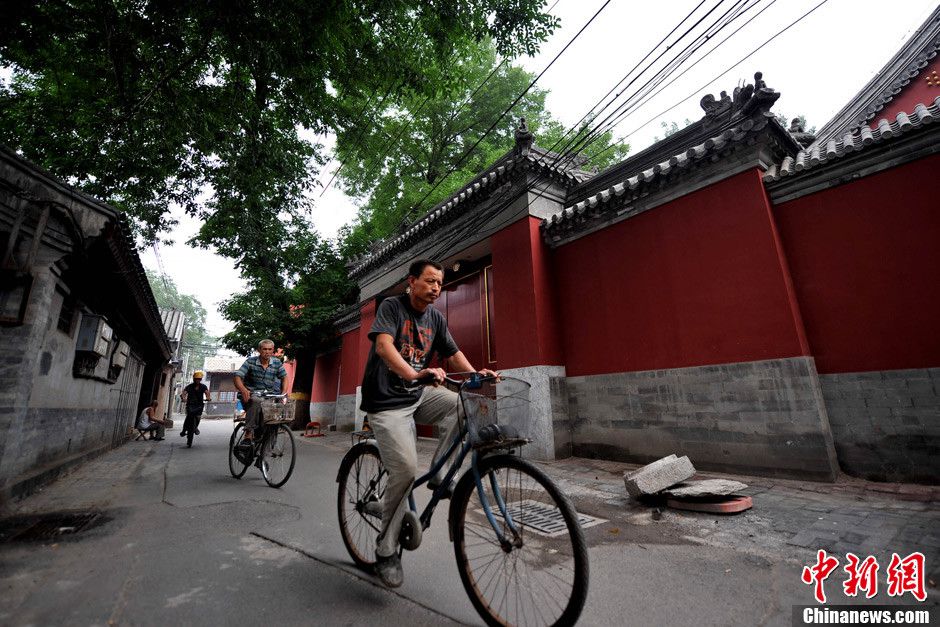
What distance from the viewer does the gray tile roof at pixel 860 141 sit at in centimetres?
442

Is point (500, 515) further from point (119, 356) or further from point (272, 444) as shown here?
point (119, 356)

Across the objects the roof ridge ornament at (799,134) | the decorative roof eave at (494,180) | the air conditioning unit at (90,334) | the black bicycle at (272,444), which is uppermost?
the decorative roof eave at (494,180)

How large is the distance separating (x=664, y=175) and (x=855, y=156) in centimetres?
211

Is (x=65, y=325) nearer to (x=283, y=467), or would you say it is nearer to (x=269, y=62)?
(x=283, y=467)

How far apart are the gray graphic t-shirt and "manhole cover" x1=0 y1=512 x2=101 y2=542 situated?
9.60ft

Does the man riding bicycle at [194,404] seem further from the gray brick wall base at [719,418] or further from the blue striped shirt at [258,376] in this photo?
the gray brick wall base at [719,418]

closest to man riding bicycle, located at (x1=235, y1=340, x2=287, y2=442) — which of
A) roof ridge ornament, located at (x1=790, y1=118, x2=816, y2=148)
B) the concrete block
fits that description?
the concrete block

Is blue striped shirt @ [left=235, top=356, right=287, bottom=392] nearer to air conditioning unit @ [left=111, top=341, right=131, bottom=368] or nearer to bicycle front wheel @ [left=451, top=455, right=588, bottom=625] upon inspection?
bicycle front wheel @ [left=451, top=455, right=588, bottom=625]

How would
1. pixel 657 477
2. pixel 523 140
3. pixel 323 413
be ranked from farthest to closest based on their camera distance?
pixel 323 413
pixel 523 140
pixel 657 477

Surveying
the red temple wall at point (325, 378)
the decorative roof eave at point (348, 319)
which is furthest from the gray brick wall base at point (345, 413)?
the decorative roof eave at point (348, 319)

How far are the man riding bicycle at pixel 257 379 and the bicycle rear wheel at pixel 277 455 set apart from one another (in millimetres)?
289

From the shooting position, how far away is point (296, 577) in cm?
233

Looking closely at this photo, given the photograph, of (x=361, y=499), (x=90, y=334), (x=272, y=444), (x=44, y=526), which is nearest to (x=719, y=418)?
(x=361, y=499)

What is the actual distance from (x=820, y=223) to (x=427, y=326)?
5420 mm
